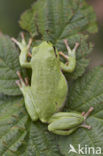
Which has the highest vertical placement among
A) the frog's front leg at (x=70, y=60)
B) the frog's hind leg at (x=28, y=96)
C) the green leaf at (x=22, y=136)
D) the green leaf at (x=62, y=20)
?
the green leaf at (x=62, y=20)

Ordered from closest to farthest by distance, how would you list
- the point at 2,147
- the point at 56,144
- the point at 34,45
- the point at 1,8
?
1. the point at 2,147
2. the point at 56,144
3. the point at 34,45
4. the point at 1,8

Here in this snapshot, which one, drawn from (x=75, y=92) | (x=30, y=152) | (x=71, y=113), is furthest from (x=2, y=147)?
(x=75, y=92)

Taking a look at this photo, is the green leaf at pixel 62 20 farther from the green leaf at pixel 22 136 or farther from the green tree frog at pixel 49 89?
the green leaf at pixel 22 136

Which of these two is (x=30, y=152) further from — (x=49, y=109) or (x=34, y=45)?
(x=34, y=45)

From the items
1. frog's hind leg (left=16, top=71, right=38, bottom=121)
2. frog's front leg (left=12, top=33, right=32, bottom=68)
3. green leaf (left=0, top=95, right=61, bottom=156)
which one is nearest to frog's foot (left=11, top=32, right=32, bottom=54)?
frog's front leg (left=12, top=33, right=32, bottom=68)

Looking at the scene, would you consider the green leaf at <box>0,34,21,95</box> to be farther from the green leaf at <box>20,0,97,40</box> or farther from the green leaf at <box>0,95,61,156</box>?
the green leaf at <box>20,0,97,40</box>

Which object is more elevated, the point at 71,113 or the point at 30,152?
the point at 71,113

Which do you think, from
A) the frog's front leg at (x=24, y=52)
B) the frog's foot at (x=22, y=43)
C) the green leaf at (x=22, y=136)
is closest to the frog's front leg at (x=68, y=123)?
the green leaf at (x=22, y=136)

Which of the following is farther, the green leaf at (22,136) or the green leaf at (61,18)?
the green leaf at (61,18)
